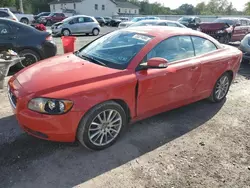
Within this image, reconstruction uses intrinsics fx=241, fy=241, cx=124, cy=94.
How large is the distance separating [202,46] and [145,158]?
91.9 inches

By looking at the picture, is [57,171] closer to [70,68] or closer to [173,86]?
[70,68]

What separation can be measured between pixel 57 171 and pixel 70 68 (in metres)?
1.36

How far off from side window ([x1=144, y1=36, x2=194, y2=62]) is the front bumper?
1376 millimetres

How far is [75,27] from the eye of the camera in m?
17.4

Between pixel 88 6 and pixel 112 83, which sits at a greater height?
pixel 88 6

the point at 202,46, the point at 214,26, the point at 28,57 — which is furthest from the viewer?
the point at 214,26

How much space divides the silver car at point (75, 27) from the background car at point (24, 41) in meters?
10.7

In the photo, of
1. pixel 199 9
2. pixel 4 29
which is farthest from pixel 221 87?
pixel 199 9

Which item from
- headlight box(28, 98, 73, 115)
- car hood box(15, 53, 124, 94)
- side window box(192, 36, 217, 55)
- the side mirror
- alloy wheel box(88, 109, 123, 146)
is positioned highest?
side window box(192, 36, 217, 55)

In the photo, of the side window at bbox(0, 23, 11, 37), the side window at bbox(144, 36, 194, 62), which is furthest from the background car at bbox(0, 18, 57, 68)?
the side window at bbox(144, 36, 194, 62)

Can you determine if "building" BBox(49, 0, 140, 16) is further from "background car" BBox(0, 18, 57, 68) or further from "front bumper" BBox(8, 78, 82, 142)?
"front bumper" BBox(8, 78, 82, 142)

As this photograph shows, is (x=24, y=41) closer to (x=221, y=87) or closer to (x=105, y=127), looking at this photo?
(x=105, y=127)

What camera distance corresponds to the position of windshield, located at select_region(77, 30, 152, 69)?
11.2ft

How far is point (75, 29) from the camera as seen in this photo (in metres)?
17.5
